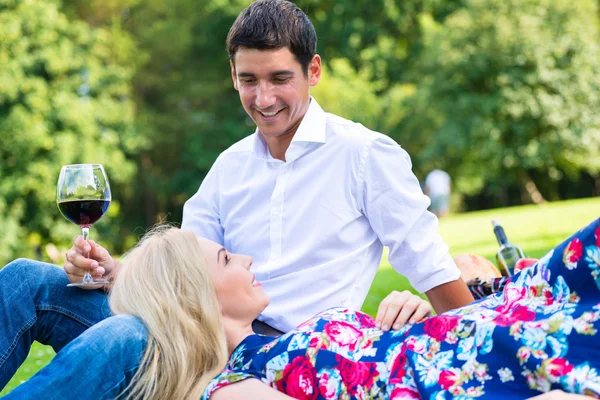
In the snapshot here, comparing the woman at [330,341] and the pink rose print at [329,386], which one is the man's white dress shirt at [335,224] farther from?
the pink rose print at [329,386]

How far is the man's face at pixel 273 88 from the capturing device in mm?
3727

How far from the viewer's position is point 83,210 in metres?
3.45

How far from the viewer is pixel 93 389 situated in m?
2.57

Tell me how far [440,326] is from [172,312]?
3.17 feet

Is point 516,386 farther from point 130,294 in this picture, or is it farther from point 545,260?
point 130,294

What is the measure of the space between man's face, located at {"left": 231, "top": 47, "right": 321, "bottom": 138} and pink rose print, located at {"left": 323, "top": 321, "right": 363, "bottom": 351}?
1254 mm

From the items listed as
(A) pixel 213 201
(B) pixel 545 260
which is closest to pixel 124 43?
(A) pixel 213 201

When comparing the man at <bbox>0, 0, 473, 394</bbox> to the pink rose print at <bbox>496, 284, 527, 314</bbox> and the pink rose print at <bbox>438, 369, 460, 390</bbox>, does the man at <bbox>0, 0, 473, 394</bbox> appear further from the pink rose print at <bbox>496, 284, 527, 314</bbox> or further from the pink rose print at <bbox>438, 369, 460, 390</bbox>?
the pink rose print at <bbox>438, 369, 460, 390</bbox>

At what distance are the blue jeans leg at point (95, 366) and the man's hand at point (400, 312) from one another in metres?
0.88

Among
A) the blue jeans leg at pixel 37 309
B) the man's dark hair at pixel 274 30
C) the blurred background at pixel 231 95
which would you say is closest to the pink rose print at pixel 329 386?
the blue jeans leg at pixel 37 309

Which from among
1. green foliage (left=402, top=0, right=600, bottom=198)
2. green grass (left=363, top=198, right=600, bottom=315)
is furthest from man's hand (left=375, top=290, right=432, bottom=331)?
green foliage (left=402, top=0, right=600, bottom=198)

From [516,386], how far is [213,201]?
7.01ft

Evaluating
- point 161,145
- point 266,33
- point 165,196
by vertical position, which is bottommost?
point 165,196

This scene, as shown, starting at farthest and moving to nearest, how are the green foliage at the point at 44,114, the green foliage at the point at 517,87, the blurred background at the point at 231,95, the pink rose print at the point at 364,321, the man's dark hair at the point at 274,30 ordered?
the green foliage at the point at 517,87 < the blurred background at the point at 231,95 < the green foliage at the point at 44,114 < the man's dark hair at the point at 274,30 < the pink rose print at the point at 364,321
